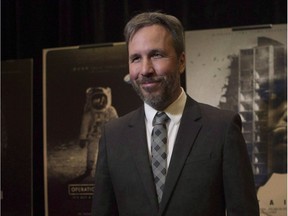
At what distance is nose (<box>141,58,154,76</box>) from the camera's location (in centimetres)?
114

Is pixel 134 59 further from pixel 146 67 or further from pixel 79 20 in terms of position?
pixel 79 20

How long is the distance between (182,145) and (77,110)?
112 centimetres

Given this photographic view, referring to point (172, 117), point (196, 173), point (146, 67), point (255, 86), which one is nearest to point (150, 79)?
point (146, 67)

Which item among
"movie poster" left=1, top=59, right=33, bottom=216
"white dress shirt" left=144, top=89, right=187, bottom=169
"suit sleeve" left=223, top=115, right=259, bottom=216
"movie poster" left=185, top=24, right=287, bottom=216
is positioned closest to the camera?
"suit sleeve" left=223, top=115, right=259, bottom=216

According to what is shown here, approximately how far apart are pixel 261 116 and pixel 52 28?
4.53 ft

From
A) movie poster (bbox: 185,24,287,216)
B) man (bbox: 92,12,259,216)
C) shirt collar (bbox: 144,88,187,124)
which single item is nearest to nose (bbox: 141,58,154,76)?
man (bbox: 92,12,259,216)

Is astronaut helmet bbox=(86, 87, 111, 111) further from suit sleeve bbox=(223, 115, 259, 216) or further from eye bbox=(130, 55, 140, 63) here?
suit sleeve bbox=(223, 115, 259, 216)

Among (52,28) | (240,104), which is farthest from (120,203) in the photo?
(52,28)

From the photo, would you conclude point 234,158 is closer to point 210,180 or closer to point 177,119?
point 210,180

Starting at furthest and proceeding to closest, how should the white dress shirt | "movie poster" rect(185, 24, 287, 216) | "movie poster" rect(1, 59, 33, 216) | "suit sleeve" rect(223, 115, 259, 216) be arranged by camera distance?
"movie poster" rect(1, 59, 33, 216), "movie poster" rect(185, 24, 287, 216), the white dress shirt, "suit sleeve" rect(223, 115, 259, 216)

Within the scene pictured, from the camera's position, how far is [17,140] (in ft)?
7.59

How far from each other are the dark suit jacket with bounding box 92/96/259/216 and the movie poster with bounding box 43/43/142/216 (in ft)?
2.94

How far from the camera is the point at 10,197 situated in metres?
2.30

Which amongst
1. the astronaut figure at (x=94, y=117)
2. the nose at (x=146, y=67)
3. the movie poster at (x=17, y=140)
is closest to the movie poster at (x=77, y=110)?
the astronaut figure at (x=94, y=117)
